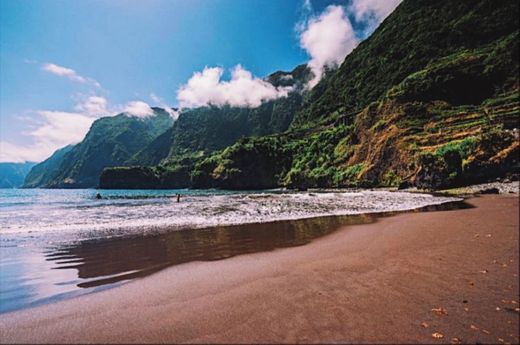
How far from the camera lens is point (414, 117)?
62.4 m

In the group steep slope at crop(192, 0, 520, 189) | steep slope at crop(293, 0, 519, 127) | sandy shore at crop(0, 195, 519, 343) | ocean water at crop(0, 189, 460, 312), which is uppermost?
steep slope at crop(293, 0, 519, 127)

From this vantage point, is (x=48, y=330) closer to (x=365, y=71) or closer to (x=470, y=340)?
(x=470, y=340)

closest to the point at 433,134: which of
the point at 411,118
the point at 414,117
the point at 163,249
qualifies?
the point at 411,118

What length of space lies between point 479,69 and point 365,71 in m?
113

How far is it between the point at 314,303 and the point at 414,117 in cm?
6847

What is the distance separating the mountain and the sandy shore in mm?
7928

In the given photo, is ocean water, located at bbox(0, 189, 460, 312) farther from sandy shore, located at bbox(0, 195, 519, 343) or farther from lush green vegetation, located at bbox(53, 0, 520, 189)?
lush green vegetation, located at bbox(53, 0, 520, 189)

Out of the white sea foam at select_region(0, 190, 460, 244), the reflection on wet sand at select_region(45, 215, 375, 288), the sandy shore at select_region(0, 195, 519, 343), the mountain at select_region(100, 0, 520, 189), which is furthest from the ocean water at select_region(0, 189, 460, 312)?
the mountain at select_region(100, 0, 520, 189)

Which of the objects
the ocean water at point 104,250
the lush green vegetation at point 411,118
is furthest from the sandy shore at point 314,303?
the lush green vegetation at point 411,118

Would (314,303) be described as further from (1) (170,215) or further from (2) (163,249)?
(1) (170,215)

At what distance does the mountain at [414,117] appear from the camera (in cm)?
3167

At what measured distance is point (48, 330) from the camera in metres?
4.48

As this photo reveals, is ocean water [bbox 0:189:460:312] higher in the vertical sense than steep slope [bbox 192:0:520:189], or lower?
lower

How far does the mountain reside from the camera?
31672mm
